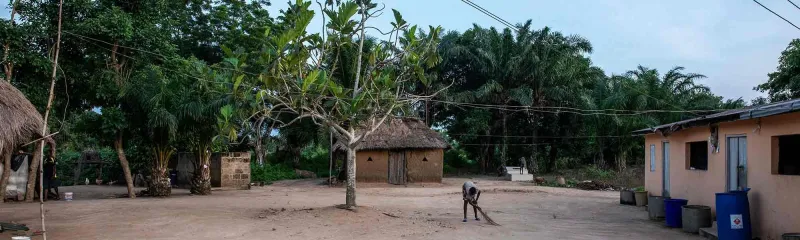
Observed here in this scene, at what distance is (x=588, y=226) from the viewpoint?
11352 millimetres

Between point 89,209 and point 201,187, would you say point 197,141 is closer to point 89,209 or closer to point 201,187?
point 201,187

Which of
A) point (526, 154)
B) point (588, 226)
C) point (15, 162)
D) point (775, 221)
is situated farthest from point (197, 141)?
point (526, 154)

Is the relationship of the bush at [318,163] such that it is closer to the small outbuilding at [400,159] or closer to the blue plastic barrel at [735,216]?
the small outbuilding at [400,159]

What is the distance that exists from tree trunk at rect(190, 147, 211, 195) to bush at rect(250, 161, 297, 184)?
8.76m

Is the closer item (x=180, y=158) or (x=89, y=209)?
(x=89, y=209)

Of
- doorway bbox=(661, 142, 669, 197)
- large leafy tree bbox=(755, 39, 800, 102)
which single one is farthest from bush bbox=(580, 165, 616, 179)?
doorway bbox=(661, 142, 669, 197)

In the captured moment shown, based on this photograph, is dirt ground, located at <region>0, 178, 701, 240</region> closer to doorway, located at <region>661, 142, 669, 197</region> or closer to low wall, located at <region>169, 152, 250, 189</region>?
doorway, located at <region>661, 142, 669, 197</region>

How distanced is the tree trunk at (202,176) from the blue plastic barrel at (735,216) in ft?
51.4

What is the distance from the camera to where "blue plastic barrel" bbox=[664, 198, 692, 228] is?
36.4 feet

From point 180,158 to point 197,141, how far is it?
6.68m

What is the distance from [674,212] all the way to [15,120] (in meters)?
12.0

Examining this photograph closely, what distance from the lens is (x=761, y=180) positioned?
8.97 meters

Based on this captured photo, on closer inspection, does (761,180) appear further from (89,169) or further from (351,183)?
(89,169)

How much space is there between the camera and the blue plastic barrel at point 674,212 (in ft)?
36.4
